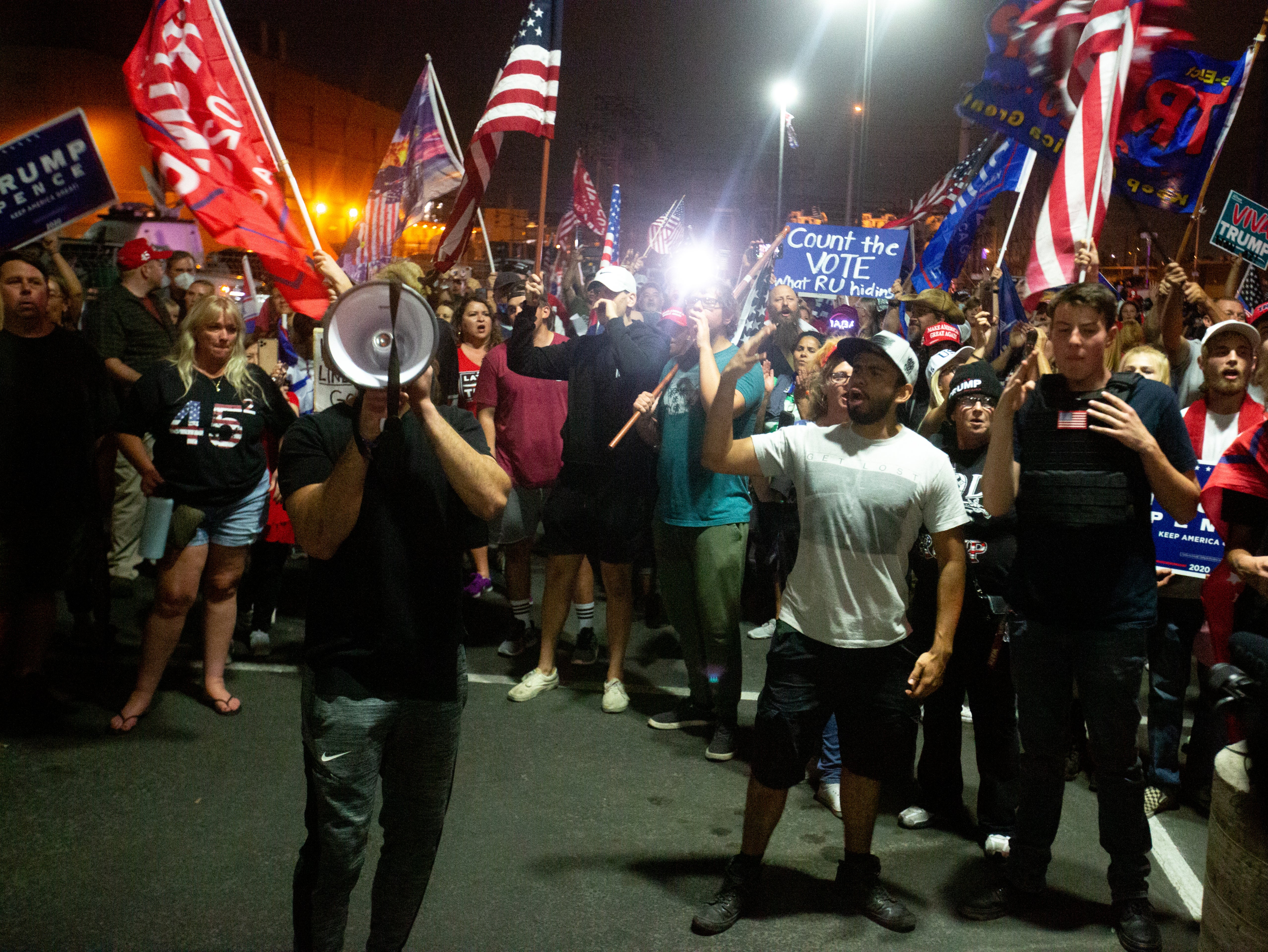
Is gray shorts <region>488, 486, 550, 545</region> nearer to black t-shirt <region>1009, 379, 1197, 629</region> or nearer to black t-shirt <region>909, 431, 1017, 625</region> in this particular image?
black t-shirt <region>909, 431, 1017, 625</region>

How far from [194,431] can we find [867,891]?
3790 mm

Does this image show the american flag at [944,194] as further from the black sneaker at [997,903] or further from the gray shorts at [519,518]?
the black sneaker at [997,903]

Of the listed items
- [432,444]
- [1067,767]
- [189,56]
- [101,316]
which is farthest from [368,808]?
[101,316]

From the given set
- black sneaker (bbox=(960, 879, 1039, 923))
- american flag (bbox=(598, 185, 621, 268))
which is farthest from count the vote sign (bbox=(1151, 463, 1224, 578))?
american flag (bbox=(598, 185, 621, 268))

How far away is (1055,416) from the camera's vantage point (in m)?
3.46

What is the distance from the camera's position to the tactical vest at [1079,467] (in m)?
3.39

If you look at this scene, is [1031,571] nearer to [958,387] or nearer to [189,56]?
[958,387]

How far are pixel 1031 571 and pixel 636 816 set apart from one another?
6.48ft

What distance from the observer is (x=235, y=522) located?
499 cm

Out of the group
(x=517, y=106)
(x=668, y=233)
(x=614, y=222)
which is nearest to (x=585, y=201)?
(x=614, y=222)

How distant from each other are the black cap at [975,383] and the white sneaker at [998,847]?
181 centimetres

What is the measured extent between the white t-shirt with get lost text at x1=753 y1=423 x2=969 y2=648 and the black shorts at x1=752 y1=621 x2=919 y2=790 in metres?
0.07

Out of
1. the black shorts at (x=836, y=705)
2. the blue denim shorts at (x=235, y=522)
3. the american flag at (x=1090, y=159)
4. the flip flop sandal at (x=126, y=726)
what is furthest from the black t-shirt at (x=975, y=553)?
the flip flop sandal at (x=126, y=726)

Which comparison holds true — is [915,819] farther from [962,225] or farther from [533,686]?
[962,225]
